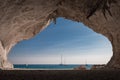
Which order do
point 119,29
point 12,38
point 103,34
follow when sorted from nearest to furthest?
1. point 119,29
2. point 103,34
3. point 12,38

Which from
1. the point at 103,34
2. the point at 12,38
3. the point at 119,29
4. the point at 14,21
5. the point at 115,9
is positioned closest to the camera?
the point at 115,9

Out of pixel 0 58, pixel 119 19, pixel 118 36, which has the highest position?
pixel 119 19

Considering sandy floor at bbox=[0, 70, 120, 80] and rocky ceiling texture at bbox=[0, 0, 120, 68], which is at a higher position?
rocky ceiling texture at bbox=[0, 0, 120, 68]

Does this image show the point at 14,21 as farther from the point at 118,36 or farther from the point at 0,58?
the point at 118,36

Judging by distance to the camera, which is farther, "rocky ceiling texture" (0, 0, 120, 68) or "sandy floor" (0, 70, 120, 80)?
"rocky ceiling texture" (0, 0, 120, 68)

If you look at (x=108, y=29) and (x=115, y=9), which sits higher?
(x=115, y=9)

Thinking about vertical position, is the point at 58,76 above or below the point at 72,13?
below

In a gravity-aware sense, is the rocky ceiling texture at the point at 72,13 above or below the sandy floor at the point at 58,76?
above

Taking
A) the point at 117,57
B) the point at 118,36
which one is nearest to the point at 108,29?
the point at 118,36

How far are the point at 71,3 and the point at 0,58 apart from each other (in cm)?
1062

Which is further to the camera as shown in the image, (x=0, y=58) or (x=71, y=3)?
(x=0, y=58)

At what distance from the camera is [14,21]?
70.1 feet

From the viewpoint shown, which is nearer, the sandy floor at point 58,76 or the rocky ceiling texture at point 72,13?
the sandy floor at point 58,76

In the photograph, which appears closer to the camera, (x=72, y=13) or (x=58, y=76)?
(x=58, y=76)
